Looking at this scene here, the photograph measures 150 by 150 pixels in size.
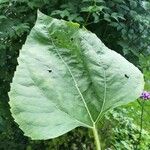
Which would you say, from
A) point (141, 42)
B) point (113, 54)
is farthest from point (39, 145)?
point (113, 54)

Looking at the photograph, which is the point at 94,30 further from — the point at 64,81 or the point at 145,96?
the point at 64,81

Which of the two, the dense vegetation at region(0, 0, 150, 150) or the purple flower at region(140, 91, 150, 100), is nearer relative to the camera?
the purple flower at region(140, 91, 150, 100)

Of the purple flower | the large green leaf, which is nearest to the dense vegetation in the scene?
the purple flower

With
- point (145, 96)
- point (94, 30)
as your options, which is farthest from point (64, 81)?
point (94, 30)

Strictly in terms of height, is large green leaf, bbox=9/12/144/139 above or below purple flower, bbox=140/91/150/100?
above

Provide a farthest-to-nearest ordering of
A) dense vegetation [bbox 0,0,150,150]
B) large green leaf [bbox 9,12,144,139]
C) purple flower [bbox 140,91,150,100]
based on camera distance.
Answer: dense vegetation [bbox 0,0,150,150] < purple flower [bbox 140,91,150,100] < large green leaf [bbox 9,12,144,139]

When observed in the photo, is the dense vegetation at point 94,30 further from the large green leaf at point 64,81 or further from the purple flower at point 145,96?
the large green leaf at point 64,81

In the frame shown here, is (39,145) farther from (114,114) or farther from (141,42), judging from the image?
(141,42)

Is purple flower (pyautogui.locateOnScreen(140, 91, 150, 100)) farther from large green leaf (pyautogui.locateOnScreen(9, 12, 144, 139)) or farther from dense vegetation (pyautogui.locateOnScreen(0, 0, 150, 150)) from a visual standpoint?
large green leaf (pyautogui.locateOnScreen(9, 12, 144, 139))
